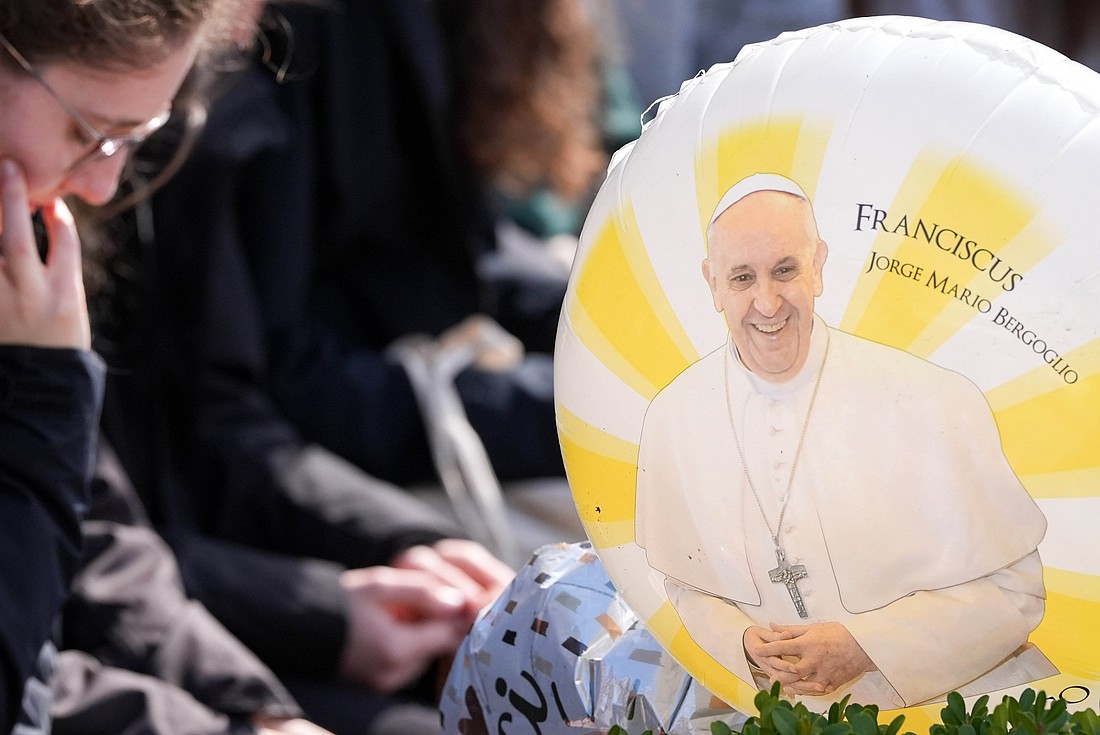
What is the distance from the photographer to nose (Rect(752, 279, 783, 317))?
2.03 feet

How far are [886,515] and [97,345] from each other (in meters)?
1.34

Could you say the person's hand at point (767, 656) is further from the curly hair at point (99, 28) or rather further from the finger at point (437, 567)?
the finger at point (437, 567)

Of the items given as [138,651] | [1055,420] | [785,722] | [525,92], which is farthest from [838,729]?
[525,92]

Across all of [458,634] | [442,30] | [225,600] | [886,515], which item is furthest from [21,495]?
[442,30]

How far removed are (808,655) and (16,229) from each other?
31.7 inches

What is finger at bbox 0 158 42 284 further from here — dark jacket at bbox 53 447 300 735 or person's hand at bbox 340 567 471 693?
person's hand at bbox 340 567 471 693

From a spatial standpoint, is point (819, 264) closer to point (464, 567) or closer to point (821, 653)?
point (821, 653)

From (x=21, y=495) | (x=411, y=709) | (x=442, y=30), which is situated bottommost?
(x=411, y=709)

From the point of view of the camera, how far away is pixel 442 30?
2572 mm

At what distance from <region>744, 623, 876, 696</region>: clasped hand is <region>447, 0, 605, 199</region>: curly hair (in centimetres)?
182

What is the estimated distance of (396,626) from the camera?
5.55ft

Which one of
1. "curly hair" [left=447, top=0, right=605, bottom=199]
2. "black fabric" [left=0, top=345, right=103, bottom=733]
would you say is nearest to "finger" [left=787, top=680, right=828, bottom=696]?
"black fabric" [left=0, top=345, right=103, bottom=733]

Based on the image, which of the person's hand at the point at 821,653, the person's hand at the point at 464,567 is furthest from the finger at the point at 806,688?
the person's hand at the point at 464,567

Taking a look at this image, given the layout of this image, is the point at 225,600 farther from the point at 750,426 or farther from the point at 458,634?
the point at 750,426
